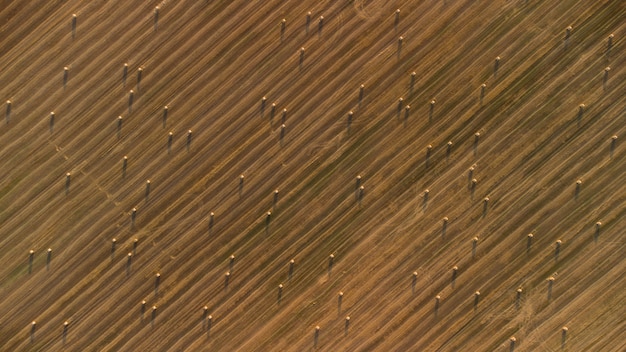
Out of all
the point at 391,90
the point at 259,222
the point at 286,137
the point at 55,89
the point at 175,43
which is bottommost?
the point at 259,222

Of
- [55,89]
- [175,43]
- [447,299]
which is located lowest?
[447,299]

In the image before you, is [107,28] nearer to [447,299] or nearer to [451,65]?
[451,65]

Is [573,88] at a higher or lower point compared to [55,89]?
lower

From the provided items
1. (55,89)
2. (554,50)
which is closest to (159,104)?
(55,89)

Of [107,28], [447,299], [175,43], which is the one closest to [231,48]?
[175,43]

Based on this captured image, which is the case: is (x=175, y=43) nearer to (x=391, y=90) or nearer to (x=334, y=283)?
(x=391, y=90)

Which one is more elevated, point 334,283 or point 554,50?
point 554,50
